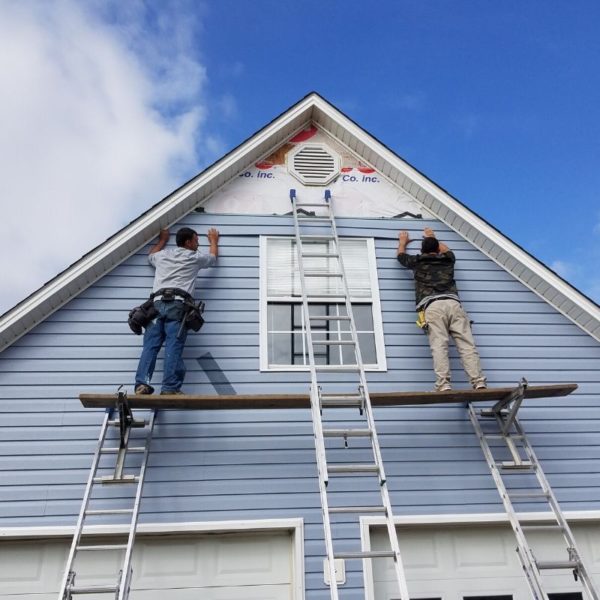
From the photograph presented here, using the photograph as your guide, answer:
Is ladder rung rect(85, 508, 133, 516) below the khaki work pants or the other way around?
below

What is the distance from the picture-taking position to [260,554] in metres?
5.52

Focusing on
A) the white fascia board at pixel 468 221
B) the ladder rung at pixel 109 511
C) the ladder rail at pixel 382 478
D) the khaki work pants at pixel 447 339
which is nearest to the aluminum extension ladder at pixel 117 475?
the ladder rung at pixel 109 511

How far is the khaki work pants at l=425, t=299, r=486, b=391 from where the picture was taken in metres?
5.94

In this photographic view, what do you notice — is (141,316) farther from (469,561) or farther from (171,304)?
(469,561)

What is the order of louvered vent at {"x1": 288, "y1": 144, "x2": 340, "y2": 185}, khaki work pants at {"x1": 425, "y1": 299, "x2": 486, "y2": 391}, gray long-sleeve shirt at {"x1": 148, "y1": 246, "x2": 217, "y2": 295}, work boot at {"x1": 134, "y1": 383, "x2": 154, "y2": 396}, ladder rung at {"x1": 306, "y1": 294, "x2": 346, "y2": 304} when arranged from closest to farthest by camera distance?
work boot at {"x1": 134, "y1": 383, "x2": 154, "y2": 396}
khaki work pants at {"x1": 425, "y1": 299, "x2": 486, "y2": 391}
gray long-sleeve shirt at {"x1": 148, "y1": 246, "x2": 217, "y2": 295}
ladder rung at {"x1": 306, "y1": 294, "x2": 346, "y2": 304}
louvered vent at {"x1": 288, "y1": 144, "x2": 340, "y2": 185}

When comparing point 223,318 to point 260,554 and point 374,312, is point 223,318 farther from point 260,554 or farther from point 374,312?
point 260,554

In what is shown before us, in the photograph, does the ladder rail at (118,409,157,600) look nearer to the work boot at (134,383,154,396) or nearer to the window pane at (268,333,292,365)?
the work boot at (134,383,154,396)

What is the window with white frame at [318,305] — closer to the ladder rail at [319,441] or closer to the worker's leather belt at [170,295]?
the ladder rail at [319,441]

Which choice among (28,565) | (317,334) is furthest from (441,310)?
(28,565)

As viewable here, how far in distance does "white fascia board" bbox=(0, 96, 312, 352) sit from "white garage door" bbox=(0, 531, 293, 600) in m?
2.07

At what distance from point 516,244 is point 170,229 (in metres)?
3.93

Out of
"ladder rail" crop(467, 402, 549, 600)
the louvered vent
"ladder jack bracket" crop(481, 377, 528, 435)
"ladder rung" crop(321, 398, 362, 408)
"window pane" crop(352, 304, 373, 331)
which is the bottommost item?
"ladder rail" crop(467, 402, 549, 600)

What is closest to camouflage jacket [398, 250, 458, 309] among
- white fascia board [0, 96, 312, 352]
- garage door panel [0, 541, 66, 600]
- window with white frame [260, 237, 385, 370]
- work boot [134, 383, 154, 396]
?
window with white frame [260, 237, 385, 370]

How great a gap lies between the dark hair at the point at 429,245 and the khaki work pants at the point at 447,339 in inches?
27.1
